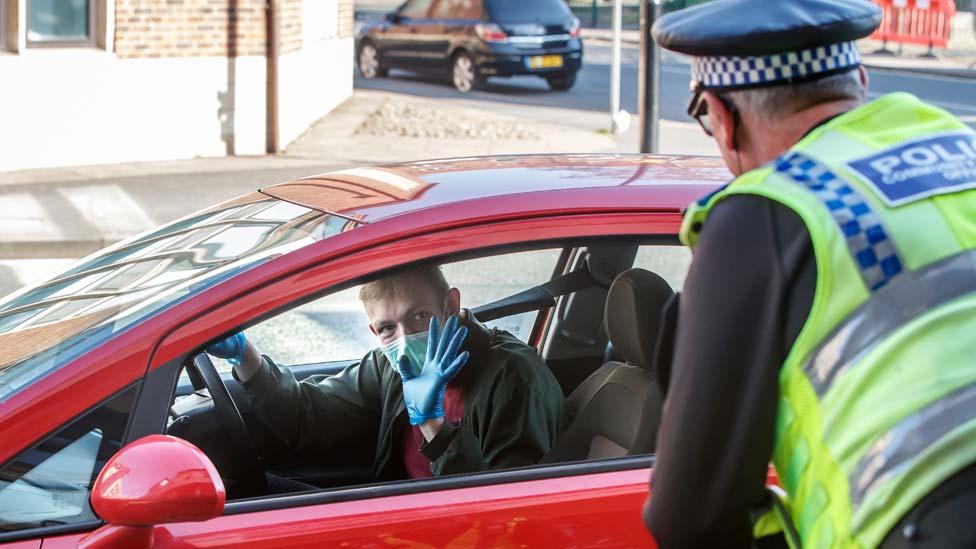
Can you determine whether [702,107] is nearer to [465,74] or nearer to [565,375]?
[565,375]

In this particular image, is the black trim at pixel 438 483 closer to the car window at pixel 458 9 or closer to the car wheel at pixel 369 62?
the car window at pixel 458 9

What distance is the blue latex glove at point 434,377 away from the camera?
9.35 feet

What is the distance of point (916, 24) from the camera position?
3184cm

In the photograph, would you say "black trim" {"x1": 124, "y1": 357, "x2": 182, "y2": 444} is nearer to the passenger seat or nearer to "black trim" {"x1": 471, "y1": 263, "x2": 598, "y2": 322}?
the passenger seat

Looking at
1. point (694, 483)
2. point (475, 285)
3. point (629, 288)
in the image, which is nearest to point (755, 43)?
point (694, 483)

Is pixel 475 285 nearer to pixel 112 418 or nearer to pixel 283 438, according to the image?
pixel 283 438

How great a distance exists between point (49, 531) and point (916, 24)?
32.2 m

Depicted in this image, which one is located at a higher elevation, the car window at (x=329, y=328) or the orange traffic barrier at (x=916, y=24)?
the orange traffic barrier at (x=916, y=24)

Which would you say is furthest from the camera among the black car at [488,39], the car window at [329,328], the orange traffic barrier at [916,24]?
the orange traffic barrier at [916,24]

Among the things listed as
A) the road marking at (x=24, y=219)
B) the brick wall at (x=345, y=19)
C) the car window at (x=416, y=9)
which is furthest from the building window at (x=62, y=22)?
the car window at (x=416, y=9)

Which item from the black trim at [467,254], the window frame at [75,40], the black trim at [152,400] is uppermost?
the window frame at [75,40]

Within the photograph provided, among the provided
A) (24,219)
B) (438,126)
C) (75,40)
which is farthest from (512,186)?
(438,126)

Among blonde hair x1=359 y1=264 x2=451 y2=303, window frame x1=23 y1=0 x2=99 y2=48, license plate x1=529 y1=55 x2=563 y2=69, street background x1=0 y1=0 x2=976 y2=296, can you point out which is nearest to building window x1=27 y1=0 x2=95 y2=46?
window frame x1=23 y1=0 x2=99 y2=48

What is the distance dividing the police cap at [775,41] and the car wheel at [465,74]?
787 inches
